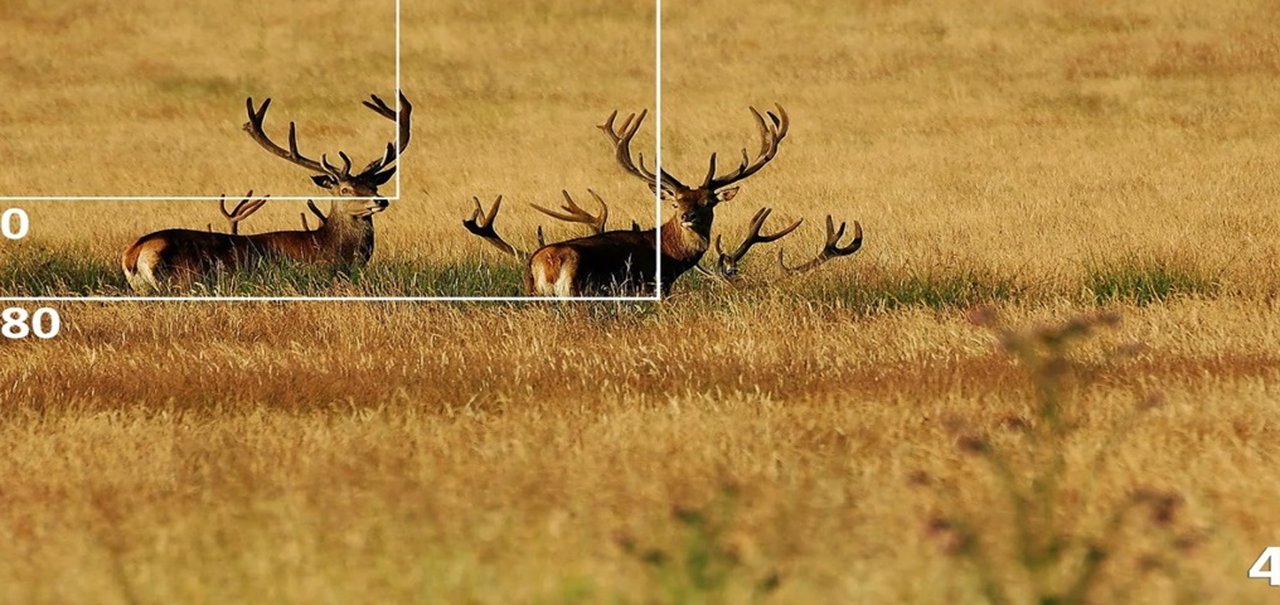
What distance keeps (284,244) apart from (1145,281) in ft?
19.6

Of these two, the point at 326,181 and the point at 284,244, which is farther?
the point at 284,244

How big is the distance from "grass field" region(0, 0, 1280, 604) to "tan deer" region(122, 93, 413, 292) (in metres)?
0.41

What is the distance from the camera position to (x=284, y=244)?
54.9 feet

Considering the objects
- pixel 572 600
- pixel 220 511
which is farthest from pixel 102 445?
pixel 572 600

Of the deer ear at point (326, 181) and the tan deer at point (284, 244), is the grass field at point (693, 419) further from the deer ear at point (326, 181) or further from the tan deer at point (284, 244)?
the deer ear at point (326, 181)

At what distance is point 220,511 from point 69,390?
3.47 meters

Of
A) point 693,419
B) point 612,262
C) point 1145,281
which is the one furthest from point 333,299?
point 1145,281

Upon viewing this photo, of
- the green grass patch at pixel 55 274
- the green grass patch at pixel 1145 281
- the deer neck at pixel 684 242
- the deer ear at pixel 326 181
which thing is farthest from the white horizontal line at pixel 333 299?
the green grass patch at pixel 1145 281

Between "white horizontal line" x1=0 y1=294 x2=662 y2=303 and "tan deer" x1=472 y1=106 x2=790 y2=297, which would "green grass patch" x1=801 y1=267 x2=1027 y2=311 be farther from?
"white horizontal line" x1=0 y1=294 x2=662 y2=303

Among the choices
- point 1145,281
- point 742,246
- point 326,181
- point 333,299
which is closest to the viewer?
point 333,299

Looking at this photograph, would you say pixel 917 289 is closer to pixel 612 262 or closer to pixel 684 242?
pixel 684 242

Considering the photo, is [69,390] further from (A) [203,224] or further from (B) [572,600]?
(A) [203,224]

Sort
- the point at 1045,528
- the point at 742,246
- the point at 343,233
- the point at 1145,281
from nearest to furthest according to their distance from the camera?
the point at 1045,528 < the point at 742,246 < the point at 343,233 < the point at 1145,281

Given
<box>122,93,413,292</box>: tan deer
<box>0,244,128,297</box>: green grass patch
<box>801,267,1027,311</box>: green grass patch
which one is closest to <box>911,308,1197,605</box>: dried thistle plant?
<box>801,267,1027,311</box>: green grass patch
